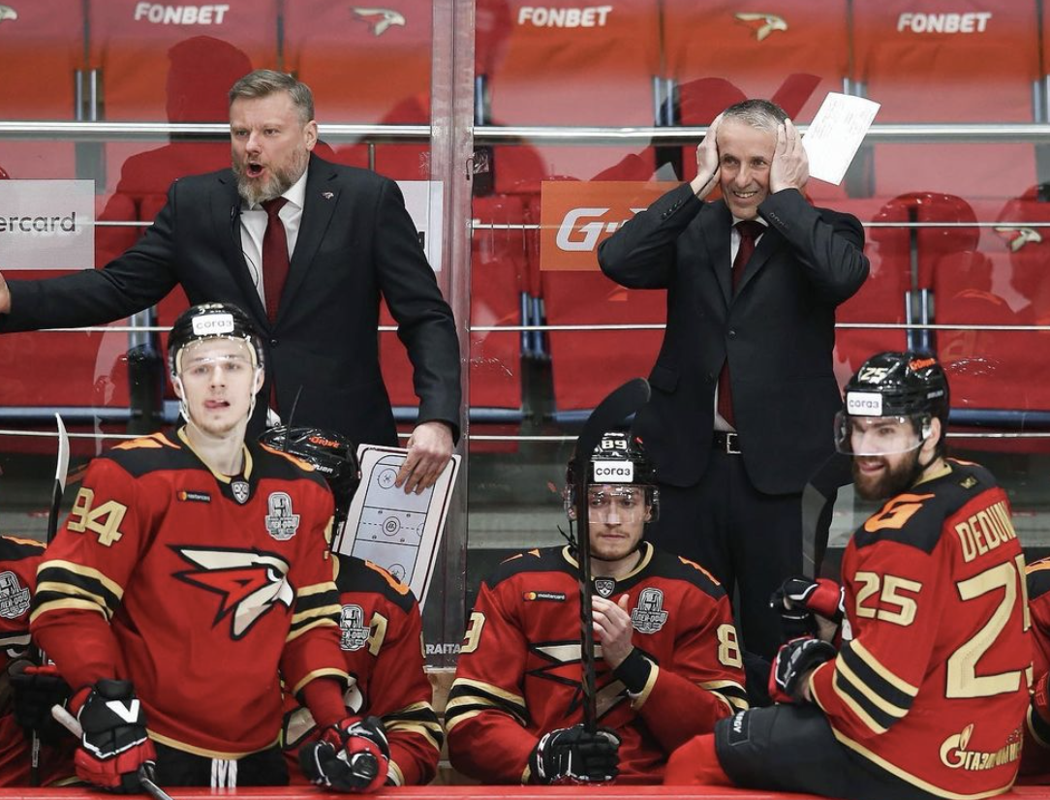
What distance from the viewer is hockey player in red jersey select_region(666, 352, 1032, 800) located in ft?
7.55

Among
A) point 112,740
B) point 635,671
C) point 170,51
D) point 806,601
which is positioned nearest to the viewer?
point 112,740

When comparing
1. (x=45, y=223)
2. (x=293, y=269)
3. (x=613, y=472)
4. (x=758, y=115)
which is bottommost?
(x=613, y=472)

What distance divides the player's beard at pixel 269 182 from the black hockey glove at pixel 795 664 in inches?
54.6

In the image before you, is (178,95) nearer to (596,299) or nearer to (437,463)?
(596,299)

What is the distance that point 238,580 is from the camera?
2.39m

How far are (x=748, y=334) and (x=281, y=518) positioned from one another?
1.16 metres

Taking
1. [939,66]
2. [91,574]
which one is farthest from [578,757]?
[939,66]

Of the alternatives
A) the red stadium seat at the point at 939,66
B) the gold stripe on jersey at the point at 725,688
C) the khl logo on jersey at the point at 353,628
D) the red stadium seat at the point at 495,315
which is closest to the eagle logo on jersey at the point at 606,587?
the gold stripe on jersey at the point at 725,688

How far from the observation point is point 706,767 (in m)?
2.53

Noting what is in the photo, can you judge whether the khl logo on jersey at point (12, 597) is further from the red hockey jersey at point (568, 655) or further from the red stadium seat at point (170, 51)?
the red stadium seat at point (170, 51)

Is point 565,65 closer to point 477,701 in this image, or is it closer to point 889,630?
point 477,701

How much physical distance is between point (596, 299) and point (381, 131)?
0.73 m

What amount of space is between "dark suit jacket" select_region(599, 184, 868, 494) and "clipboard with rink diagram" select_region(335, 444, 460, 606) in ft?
1.50

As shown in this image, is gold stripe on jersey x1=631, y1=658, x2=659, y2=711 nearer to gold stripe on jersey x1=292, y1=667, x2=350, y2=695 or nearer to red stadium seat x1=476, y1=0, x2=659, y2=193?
gold stripe on jersey x1=292, y1=667, x2=350, y2=695
